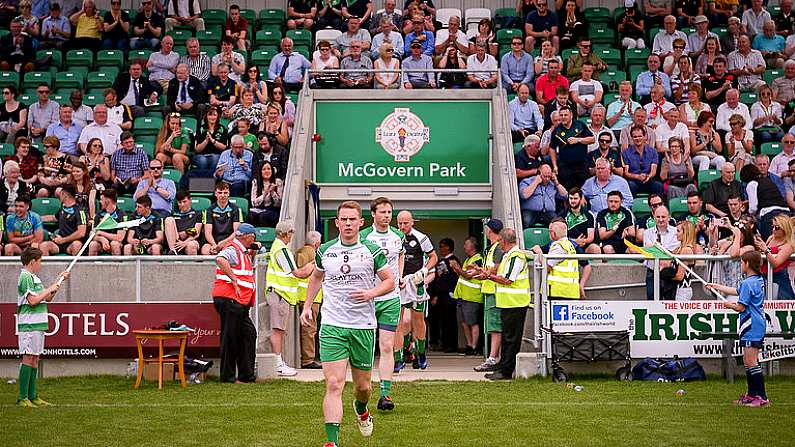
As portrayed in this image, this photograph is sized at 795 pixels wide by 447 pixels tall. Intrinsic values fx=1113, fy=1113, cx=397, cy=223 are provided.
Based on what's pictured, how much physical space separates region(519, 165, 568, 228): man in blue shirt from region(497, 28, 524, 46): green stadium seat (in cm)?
541

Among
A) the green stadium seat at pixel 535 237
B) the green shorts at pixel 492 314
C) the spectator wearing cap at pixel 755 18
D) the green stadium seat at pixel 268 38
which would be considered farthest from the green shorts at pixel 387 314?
the spectator wearing cap at pixel 755 18

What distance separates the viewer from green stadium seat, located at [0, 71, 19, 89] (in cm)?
2125

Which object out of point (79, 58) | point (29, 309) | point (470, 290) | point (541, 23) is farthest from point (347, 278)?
point (79, 58)

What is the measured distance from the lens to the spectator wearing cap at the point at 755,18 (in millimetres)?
22719

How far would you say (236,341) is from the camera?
45.5 ft

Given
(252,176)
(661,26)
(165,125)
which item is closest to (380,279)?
(252,176)

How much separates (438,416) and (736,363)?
5158mm

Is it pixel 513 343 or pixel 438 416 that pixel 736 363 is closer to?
pixel 513 343

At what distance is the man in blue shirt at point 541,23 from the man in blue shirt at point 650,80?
6.25 ft

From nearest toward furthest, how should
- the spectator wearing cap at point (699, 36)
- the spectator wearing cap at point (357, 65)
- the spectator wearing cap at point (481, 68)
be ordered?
1. the spectator wearing cap at point (481, 68)
2. the spectator wearing cap at point (357, 65)
3. the spectator wearing cap at point (699, 36)

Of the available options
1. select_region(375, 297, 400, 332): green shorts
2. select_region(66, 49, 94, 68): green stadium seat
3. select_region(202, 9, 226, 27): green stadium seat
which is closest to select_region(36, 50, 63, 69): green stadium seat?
select_region(66, 49, 94, 68): green stadium seat

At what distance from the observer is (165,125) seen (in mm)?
18609

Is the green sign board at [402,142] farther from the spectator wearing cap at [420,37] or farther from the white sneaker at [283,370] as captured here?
the white sneaker at [283,370]

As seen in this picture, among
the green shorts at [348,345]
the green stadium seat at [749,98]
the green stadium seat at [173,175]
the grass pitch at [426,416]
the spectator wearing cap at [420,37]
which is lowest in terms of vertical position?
the grass pitch at [426,416]
